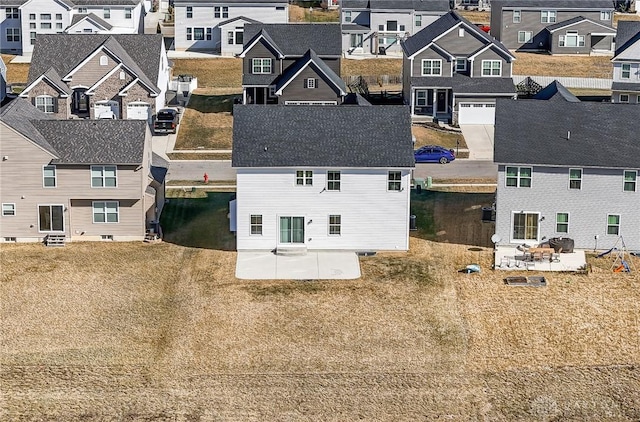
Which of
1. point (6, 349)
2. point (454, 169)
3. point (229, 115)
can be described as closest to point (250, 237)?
point (6, 349)

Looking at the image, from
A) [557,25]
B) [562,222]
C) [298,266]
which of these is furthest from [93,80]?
[557,25]

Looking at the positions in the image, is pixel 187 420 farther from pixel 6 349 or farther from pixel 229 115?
pixel 229 115

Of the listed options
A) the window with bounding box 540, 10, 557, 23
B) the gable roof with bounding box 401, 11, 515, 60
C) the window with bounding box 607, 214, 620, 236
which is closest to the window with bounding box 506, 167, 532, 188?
the window with bounding box 607, 214, 620, 236

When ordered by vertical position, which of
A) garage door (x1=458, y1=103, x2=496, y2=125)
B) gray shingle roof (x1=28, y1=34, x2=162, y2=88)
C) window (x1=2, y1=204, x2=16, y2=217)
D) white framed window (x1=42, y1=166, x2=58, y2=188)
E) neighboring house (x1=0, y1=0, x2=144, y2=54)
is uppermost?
neighboring house (x1=0, y1=0, x2=144, y2=54)

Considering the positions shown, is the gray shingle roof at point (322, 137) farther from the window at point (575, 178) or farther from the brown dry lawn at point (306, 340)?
the window at point (575, 178)

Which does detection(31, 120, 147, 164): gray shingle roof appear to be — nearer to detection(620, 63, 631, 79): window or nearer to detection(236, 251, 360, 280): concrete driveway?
detection(236, 251, 360, 280): concrete driveway

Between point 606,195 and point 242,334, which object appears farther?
point 606,195

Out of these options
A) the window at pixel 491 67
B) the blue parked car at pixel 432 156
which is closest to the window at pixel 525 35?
the window at pixel 491 67
